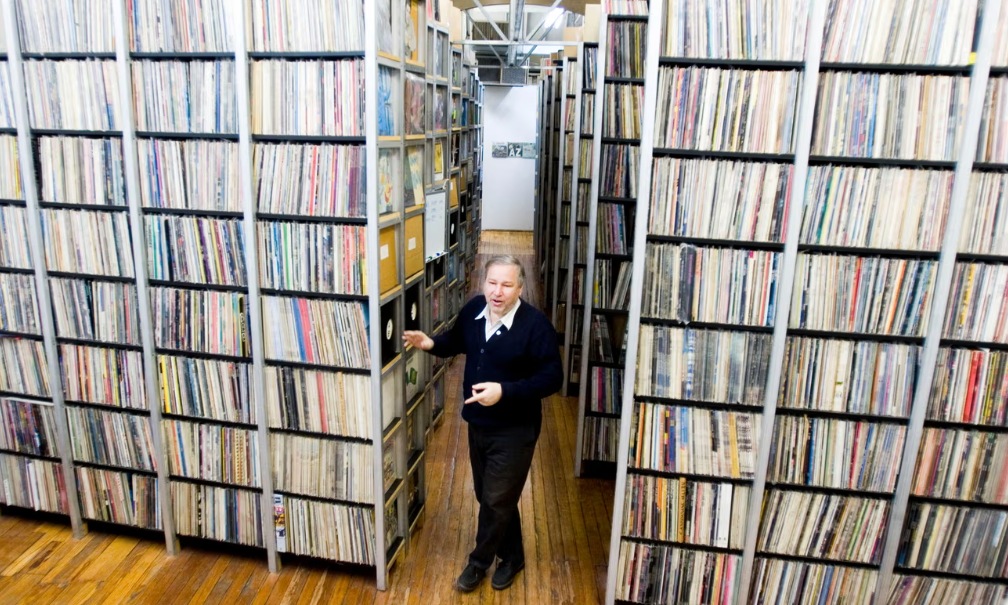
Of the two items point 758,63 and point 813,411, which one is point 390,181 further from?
point 813,411

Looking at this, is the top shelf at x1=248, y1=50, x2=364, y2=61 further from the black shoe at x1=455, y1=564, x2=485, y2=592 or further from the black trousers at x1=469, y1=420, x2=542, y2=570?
the black shoe at x1=455, y1=564, x2=485, y2=592

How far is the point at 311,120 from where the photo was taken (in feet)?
8.06

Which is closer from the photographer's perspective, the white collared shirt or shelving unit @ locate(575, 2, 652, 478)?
the white collared shirt

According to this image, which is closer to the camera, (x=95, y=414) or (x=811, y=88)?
(x=811, y=88)

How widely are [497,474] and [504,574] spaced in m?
0.57

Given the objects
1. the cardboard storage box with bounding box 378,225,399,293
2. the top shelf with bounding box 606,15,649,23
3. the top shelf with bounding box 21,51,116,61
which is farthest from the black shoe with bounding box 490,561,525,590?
the top shelf with bounding box 606,15,649,23

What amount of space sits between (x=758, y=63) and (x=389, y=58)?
1.35 metres

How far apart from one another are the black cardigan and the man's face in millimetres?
82

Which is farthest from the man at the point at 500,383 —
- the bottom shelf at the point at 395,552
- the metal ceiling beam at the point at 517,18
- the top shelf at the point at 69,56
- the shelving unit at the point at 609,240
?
the metal ceiling beam at the point at 517,18

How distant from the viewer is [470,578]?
284 cm

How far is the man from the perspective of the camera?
249cm

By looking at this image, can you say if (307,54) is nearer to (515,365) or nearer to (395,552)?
(515,365)

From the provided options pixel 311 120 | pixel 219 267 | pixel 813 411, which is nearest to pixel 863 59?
pixel 813 411

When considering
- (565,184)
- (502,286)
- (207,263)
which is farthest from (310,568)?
(565,184)
